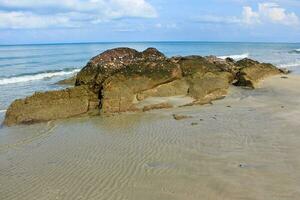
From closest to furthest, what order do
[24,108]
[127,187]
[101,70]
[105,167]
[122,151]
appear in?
[127,187] < [105,167] < [122,151] < [24,108] < [101,70]

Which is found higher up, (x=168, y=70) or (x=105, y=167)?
(x=168, y=70)

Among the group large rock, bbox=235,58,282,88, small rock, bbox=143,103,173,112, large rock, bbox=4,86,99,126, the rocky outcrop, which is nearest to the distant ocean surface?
large rock, bbox=4,86,99,126

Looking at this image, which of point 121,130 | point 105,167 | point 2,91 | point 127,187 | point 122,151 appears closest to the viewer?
point 127,187

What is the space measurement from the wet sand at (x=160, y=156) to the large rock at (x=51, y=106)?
0.66 m

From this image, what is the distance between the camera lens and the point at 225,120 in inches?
493

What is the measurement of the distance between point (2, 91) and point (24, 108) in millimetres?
9130

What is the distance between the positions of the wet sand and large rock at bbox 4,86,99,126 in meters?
0.66

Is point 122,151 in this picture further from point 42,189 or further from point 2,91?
point 2,91

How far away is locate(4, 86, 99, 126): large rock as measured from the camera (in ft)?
44.4

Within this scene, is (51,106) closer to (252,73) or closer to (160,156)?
(160,156)

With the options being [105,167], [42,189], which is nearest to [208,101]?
[105,167]

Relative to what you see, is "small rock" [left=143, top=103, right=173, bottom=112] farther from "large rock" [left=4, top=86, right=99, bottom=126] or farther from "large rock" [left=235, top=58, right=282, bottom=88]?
"large rock" [left=235, top=58, right=282, bottom=88]

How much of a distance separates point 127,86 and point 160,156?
616cm

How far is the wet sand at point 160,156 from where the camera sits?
7414 mm
